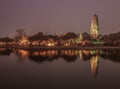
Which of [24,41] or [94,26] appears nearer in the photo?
[24,41]

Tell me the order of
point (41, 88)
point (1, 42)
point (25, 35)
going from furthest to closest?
point (1, 42) → point (25, 35) → point (41, 88)

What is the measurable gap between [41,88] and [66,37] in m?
67.0

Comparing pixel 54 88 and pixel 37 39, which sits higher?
pixel 37 39

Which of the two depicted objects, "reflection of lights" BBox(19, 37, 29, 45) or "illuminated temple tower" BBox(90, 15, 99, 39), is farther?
"illuminated temple tower" BBox(90, 15, 99, 39)

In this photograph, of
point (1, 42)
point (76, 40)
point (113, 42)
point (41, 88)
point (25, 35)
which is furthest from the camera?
point (1, 42)

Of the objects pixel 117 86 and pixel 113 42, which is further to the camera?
pixel 113 42

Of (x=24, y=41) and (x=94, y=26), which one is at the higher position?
(x=94, y=26)

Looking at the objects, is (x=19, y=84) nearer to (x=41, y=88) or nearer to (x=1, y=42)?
(x=41, y=88)

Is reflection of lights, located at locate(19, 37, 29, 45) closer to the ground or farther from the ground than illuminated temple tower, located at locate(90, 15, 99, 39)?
closer to the ground

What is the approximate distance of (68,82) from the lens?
12.8 m

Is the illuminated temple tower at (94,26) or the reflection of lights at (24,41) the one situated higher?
the illuminated temple tower at (94,26)

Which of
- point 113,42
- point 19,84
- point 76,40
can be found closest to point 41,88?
point 19,84

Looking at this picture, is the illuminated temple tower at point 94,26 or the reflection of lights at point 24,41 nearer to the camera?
the reflection of lights at point 24,41

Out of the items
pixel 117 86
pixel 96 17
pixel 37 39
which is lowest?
pixel 117 86
